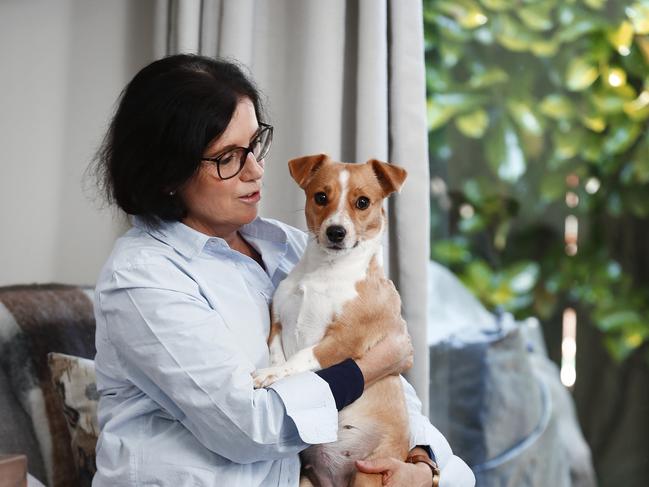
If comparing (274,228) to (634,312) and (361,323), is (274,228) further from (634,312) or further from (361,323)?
(634,312)

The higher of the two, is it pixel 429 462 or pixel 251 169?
pixel 251 169

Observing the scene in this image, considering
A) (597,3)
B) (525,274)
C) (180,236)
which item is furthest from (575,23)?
(180,236)

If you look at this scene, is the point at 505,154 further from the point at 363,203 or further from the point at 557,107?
the point at 363,203

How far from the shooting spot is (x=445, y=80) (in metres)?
2.69

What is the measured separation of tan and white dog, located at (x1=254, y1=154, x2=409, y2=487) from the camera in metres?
1.39

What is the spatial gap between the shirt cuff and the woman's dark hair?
1.34 feet

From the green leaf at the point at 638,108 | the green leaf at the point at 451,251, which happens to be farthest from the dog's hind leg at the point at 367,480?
the green leaf at the point at 638,108

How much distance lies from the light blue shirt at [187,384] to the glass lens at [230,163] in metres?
0.12

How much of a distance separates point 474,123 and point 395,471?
1611mm

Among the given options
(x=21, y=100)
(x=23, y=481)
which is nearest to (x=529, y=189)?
(x=21, y=100)

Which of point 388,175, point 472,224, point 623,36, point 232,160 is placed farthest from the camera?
point 472,224

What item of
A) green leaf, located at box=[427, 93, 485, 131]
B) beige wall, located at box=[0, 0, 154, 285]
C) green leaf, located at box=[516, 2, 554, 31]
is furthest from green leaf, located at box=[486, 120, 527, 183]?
beige wall, located at box=[0, 0, 154, 285]

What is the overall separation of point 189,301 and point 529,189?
173 cm

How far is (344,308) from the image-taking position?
142 centimetres
